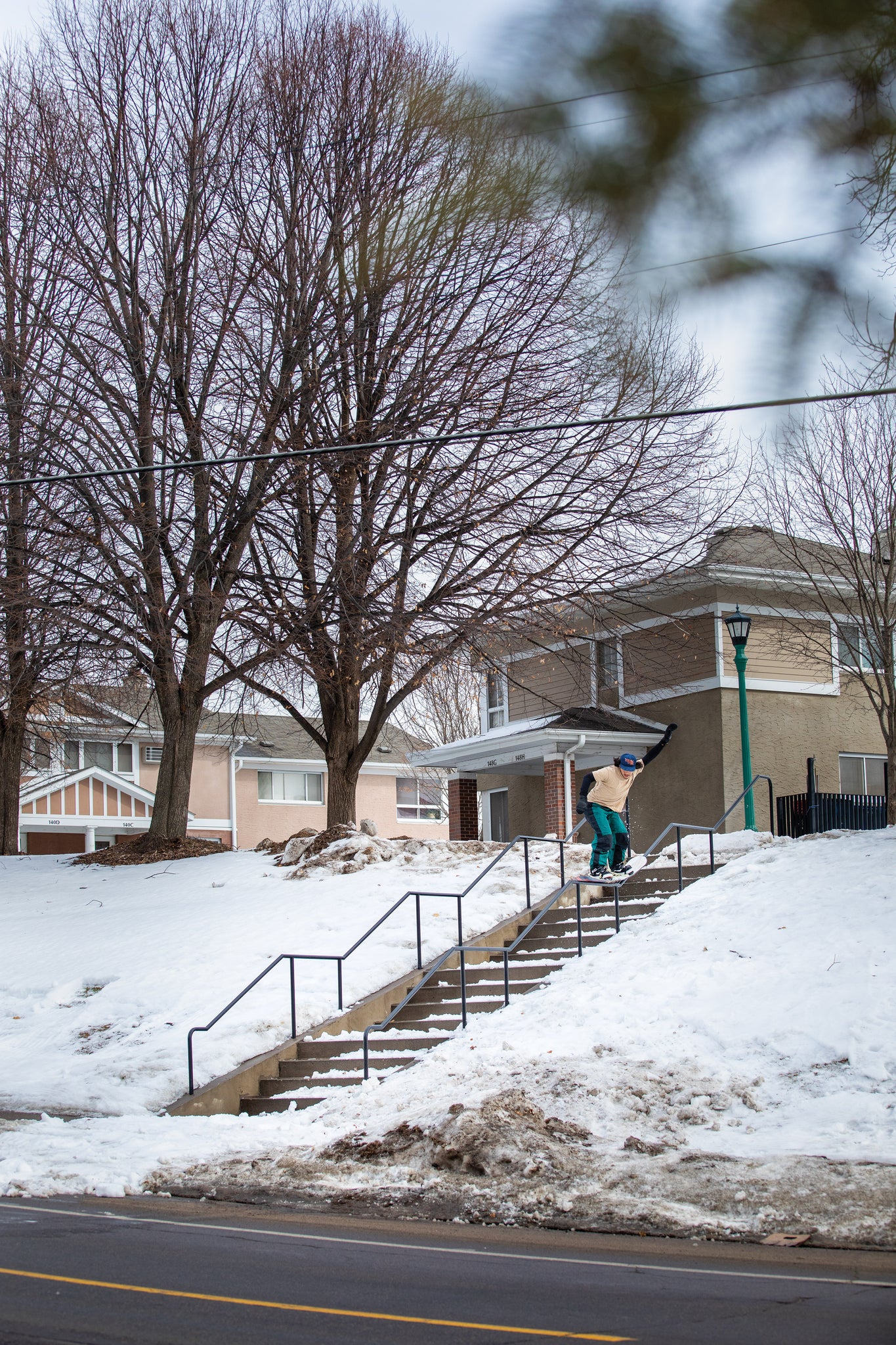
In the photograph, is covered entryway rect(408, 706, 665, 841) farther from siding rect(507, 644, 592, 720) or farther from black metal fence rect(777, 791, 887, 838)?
black metal fence rect(777, 791, 887, 838)

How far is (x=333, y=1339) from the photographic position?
604cm

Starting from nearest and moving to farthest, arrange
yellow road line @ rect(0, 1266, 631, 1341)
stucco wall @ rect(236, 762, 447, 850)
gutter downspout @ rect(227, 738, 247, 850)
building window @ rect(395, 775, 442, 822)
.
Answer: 1. yellow road line @ rect(0, 1266, 631, 1341)
2. gutter downspout @ rect(227, 738, 247, 850)
3. stucco wall @ rect(236, 762, 447, 850)
4. building window @ rect(395, 775, 442, 822)

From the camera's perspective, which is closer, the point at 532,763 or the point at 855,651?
the point at 855,651

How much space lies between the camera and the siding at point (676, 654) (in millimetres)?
25672

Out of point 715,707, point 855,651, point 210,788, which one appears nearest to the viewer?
point 855,651

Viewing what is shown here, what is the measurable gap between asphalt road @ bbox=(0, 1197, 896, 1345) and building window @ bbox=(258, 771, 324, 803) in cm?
3986

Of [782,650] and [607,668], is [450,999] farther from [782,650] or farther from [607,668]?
[607,668]

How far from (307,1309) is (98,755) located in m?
44.4

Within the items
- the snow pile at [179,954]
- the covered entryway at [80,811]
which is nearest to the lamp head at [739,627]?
the snow pile at [179,954]

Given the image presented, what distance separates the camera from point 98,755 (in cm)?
4928

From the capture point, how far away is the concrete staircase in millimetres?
13414

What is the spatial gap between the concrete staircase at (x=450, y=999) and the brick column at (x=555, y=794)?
8167 millimetres

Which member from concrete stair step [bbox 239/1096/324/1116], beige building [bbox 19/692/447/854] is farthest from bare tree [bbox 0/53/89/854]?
beige building [bbox 19/692/447/854]

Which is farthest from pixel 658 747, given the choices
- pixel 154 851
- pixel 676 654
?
pixel 154 851
